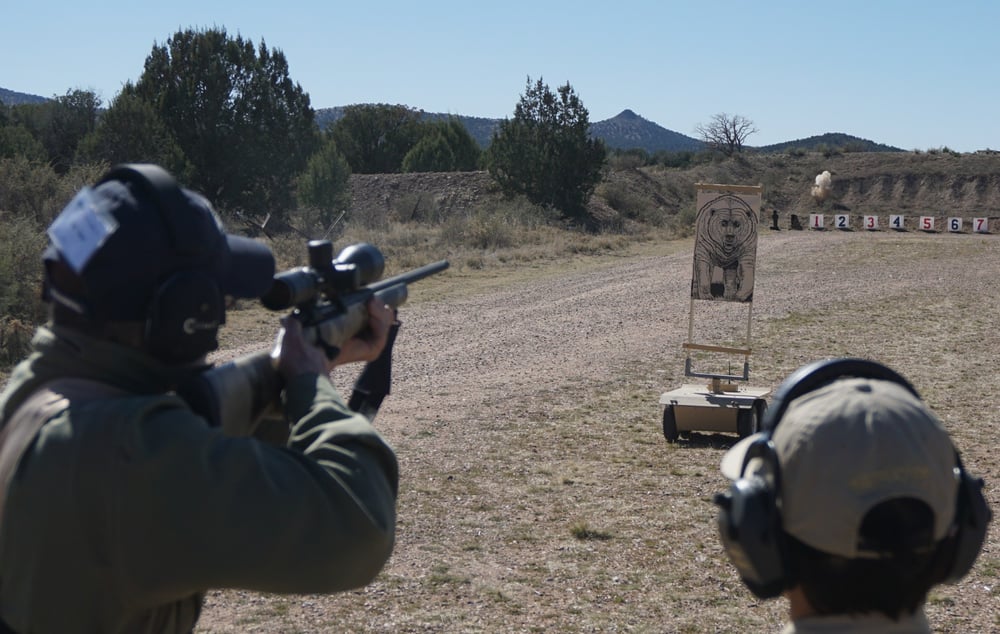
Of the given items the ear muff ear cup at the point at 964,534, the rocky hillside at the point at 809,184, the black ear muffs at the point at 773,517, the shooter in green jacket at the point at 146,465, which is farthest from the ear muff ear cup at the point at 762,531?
the rocky hillside at the point at 809,184

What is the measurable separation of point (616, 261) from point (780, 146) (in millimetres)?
148549

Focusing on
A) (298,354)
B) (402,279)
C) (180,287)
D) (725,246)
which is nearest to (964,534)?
(298,354)

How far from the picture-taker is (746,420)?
7965 millimetres

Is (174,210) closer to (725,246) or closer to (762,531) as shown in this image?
(762,531)

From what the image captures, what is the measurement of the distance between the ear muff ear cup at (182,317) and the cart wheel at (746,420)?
6834mm

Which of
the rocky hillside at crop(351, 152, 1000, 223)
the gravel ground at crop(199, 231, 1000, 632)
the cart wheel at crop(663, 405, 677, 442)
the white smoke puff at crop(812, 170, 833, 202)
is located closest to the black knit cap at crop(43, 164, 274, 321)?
the gravel ground at crop(199, 231, 1000, 632)

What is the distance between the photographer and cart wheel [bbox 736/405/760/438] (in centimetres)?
795

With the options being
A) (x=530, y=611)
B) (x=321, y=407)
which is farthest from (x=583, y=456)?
(x=321, y=407)

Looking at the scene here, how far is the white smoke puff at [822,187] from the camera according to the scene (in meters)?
52.4

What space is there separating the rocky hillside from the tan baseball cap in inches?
1514

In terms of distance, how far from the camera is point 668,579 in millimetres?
5262

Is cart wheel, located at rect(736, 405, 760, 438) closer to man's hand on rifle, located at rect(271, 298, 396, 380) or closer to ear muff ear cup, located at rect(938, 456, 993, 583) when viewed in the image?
man's hand on rifle, located at rect(271, 298, 396, 380)

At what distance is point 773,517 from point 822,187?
54438mm

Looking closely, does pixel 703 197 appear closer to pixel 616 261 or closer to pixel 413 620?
pixel 413 620
